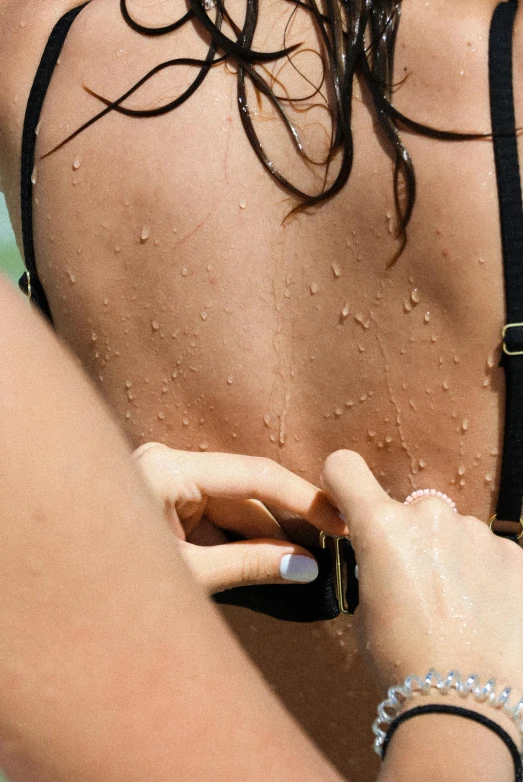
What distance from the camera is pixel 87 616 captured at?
49 cm

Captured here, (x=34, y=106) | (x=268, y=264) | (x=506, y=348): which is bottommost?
(x=506, y=348)

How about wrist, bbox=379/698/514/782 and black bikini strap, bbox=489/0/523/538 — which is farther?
black bikini strap, bbox=489/0/523/538

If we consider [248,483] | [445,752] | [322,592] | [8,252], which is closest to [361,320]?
[248,483]

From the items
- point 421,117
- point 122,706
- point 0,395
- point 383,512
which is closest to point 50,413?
point 0,395

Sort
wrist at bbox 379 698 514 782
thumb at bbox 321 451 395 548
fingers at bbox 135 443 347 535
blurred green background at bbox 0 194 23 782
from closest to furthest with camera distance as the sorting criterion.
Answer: wrist at bbox 379 698 514 782
thumb at bbox 321 451 395 548
fingers at bbox 135 443 347 535
blurred green background at bbox 0 194 23 782

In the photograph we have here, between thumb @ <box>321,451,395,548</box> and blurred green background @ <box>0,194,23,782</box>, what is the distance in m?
3.19

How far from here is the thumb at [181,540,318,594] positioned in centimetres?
102

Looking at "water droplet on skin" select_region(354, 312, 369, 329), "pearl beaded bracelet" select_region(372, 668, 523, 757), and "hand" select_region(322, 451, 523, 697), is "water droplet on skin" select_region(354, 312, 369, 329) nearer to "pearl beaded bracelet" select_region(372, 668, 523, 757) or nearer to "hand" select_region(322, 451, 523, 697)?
"hand" select_region(322, 451, 523, 697)

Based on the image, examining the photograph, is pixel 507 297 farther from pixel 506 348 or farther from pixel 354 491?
pixel 354 491

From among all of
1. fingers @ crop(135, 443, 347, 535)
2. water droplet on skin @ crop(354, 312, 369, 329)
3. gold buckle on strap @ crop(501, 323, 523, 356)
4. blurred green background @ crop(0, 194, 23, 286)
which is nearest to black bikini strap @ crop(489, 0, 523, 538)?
gold buckle on strap @ crop(501, 323, 523, 356)

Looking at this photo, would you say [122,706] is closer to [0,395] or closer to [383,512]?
[0,395]

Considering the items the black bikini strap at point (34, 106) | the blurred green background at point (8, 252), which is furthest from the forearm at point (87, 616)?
the blurred green background at point (8, 252)

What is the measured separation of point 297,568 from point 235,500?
0.12 m

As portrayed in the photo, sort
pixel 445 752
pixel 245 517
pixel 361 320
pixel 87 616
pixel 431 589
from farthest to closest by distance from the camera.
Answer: pixel 245 517
pixel 361 320
pixel 431 589
pixel 445 752
pixel 87 616
